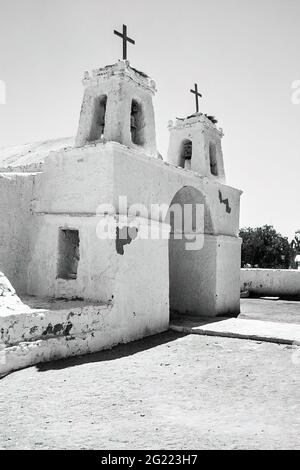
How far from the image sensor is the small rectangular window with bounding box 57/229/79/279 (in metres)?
8.22

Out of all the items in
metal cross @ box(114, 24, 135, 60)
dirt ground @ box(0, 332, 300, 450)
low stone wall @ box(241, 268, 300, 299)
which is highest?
metal cross @ box(114, 24, 135, 60)

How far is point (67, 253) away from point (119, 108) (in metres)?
3.19

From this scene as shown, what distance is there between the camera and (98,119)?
29.1ft

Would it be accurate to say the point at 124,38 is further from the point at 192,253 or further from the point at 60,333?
the point at 60,333

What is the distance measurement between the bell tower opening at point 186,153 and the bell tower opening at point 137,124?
122 inches

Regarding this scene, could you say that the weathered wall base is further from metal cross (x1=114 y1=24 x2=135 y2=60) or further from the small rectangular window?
metal cross (x1=114 y1=24 x2=135 y2=60)

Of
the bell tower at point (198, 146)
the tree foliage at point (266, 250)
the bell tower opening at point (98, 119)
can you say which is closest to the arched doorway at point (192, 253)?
the bell tower at point (198, 146)

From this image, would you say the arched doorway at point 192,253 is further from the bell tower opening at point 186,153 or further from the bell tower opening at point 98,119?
the bell tower opening at point 98,119

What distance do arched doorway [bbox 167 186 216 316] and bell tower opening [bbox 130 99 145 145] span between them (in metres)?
2.23

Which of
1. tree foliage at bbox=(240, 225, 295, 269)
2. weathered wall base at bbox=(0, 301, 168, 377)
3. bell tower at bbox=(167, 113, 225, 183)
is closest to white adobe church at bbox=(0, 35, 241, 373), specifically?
weathered wall base at bbox=(0, 301, 168, 377)

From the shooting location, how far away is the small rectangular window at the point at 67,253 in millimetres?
8219

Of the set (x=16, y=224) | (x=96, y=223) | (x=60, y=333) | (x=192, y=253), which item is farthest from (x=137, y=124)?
(x=60, y=333)
